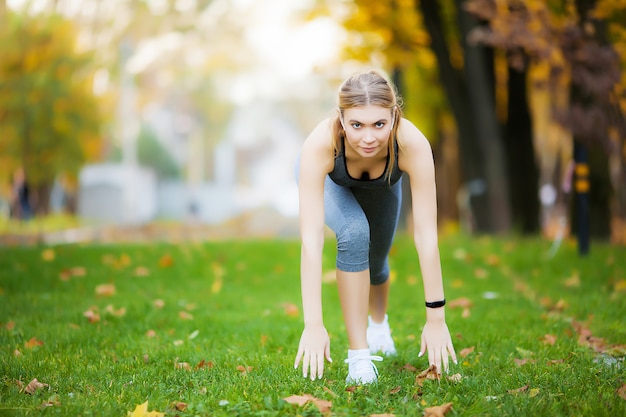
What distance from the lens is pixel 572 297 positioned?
6059mm

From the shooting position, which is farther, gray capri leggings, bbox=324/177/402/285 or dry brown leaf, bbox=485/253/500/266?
dry brown leaf, bbox=485/253/500/266

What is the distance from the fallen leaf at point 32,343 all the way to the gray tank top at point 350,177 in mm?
2178

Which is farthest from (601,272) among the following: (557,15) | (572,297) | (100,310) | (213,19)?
(213,19)

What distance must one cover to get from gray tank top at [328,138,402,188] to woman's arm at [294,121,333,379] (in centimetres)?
12

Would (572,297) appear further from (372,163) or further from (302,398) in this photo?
(302,398)

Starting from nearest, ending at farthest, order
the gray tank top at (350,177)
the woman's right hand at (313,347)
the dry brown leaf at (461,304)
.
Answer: the woman's right hand at (313,347) < the gray tank top at (350,177) < the dry brown leaf at (461,304)

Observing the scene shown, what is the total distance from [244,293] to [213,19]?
19489 mm

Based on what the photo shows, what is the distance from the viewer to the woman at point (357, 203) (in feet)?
10.9

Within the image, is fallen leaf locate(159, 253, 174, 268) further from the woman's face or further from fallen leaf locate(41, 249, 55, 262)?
the woman's face

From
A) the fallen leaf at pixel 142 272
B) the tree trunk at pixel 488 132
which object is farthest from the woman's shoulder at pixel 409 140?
the tree trunk at pixel 488 132

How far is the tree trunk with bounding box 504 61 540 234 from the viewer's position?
42.2 ft

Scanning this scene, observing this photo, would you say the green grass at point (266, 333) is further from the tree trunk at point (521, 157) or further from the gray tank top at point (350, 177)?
the tree trunk at point (521, 157)

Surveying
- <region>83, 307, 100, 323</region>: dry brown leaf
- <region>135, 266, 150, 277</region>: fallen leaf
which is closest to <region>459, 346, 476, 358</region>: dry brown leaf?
<region>83, 307, 100, 323</region>: dry brown leaf

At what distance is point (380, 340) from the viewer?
13.9 ft
